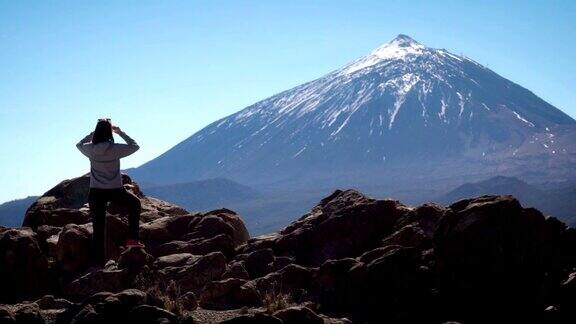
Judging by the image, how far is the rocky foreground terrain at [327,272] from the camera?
8.52m

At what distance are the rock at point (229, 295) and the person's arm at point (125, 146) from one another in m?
Answer: 2.21

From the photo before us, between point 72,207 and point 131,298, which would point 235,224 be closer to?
point 72,207

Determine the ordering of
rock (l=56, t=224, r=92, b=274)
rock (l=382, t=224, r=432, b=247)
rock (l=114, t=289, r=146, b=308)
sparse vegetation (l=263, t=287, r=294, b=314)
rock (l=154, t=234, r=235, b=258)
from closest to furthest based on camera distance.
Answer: rock (l=114, t=289, r=146, b=308) → sparse vegetation (l=263, t=287, r=294, b=314) → rock (l=382, t=224, r=432, b=247) → rock (l=56, t=224, r=92, b=274) → rock (l=154, t=234, r=235, b=258)

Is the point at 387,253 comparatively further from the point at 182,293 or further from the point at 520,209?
the point at 182,293

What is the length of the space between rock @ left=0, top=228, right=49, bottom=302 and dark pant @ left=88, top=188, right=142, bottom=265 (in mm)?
860

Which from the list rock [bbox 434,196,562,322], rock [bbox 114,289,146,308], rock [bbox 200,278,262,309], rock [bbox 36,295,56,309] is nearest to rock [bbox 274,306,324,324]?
rock [bbox 200,278,262,309]

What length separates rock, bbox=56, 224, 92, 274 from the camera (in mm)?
11258

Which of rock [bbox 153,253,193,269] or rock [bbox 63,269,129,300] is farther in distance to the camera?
rock [bbox 153,253,193,269]

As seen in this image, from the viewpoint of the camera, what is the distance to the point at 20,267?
1066 centimetres

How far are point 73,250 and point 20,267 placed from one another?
36.4 inches

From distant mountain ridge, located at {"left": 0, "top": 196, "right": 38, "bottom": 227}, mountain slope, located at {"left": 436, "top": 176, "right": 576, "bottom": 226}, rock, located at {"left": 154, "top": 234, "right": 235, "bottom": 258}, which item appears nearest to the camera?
rock, located at {"left": 154, "top": 234, "right": 235, "bottom": 258}

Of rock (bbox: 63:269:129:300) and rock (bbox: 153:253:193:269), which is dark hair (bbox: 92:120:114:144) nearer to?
rock (bbox: 63:269:129:300)

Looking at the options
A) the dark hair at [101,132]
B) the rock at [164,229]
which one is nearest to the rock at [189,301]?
the dark hair at [101,132]

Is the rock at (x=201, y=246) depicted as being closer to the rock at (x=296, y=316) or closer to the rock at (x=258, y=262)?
the rock at (x=258, y=262)
